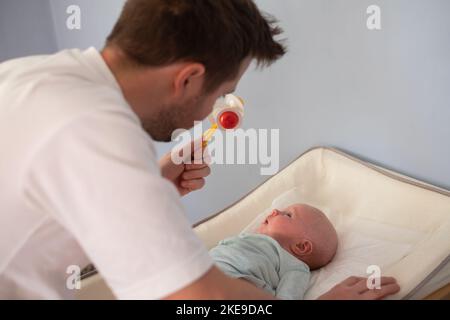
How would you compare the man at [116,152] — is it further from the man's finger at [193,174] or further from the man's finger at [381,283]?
the man's finger at [381,283]

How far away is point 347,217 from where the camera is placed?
1622mm

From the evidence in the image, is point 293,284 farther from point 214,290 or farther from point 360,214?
point 214,290

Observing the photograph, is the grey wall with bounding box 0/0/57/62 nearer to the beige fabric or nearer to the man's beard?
the beige fabric

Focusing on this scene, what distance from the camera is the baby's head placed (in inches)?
57.8

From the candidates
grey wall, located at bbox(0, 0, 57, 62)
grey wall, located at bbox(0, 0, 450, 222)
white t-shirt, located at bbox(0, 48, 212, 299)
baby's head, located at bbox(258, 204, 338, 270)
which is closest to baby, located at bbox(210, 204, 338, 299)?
baby's head, located at bbox(258, 204, 338, 270)

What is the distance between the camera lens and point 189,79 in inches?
35.4

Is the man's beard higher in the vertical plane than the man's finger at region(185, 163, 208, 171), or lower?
higher

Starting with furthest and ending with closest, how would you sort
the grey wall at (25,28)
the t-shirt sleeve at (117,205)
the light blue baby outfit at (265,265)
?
the grey wall at (25,28) → the light blue baby outfit at (265,265) → the t-shirt sleeve at (117,205)

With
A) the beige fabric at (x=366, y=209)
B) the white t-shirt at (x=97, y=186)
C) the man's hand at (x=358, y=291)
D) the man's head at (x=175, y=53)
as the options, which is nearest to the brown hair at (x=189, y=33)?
the man's head at (x=175, y=53)

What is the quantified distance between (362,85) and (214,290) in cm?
109

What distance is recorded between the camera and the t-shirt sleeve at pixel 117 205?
0.65 meters

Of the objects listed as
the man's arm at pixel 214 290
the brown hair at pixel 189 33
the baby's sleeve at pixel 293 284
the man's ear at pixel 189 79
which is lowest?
the baby's sleeve at pixel 293 284

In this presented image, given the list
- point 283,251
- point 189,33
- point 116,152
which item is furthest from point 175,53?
point 283,251

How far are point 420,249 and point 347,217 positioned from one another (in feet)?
1.27
